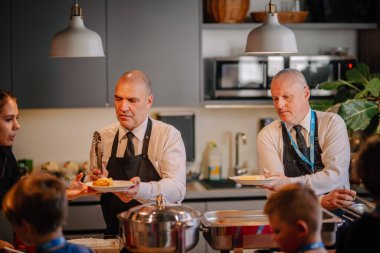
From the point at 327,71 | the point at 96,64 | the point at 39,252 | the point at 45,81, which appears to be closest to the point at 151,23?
the point at 96,64

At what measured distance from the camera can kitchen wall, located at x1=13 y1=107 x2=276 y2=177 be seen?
5.55 m

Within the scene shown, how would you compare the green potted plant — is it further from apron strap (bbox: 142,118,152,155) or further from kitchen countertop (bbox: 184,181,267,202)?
apron strap (bbox: 142,118,152,155)

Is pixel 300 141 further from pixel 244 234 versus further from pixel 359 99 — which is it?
pixel 244 234

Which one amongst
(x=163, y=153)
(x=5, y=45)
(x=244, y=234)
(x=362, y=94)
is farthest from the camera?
(x=5, y=45)

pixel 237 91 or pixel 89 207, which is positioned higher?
pixel 237 91

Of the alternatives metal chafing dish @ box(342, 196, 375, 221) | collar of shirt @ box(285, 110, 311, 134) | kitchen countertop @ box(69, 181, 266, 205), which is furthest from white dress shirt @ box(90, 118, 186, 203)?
kitchen countertop @ box(69, 181, 266, 205)

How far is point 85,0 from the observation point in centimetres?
518

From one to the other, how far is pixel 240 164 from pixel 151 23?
133cm

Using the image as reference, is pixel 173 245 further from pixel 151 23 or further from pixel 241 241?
pixel 151 23

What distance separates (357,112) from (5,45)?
2.41 m

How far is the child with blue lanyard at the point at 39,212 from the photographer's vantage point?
2.44 meters

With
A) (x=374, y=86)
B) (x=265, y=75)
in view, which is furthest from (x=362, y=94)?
(x=265, y=75)

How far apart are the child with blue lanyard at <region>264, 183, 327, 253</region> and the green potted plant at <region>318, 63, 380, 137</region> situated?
93.7 inches

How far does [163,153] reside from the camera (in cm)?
384
